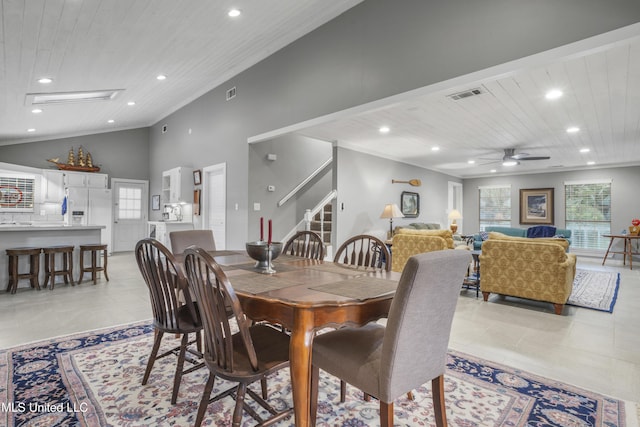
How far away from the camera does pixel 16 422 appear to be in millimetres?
1756

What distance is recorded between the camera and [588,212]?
9.06 m

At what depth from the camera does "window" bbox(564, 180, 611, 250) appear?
8.83m

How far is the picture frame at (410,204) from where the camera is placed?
26.8 feet

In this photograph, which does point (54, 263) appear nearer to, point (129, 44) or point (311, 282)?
point (129, 44)

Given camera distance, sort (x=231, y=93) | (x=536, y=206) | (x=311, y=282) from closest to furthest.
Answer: (x=311, y=282) → (x=231, y=93) → (x=536, y=206)

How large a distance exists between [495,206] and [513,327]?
8.34 meters

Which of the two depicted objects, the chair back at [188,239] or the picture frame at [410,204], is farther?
the picture frame at [410,204]

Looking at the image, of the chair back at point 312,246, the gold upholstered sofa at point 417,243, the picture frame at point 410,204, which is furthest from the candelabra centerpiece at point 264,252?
the picture frame at point 410,204

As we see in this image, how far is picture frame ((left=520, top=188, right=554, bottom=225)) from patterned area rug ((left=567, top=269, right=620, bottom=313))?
10.7 ft

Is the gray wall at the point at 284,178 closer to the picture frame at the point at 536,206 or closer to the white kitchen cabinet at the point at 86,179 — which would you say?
the white kitchen cabinet at the point at 86,179

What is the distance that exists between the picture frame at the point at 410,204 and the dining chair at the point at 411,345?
6.73m

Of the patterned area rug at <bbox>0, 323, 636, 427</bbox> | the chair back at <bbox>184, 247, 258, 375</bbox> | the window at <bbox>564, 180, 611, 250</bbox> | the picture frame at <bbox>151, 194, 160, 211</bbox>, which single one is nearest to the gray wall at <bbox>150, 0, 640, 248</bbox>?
the patterned area rug at <bbox>0, 323, 636, 427</bbox>

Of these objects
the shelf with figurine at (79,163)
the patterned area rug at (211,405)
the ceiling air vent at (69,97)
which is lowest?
the patterned area rug at (211,405)

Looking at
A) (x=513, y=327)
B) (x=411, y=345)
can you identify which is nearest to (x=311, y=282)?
(x=411, y=345)
